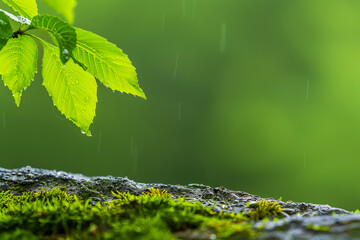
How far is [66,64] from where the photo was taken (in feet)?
3.53

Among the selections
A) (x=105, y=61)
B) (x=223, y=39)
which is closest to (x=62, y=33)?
(x=105, y=61)

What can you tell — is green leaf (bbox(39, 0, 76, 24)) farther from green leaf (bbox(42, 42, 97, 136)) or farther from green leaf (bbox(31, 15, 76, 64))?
green leaf (bbox(42, 42, 97, 136))

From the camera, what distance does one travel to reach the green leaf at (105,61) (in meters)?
1.02

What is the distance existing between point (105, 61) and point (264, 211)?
581mm

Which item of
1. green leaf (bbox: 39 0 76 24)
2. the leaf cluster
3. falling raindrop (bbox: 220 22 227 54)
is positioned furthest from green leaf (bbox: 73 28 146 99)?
falling raindrop (bbox: 220 22 227 54)

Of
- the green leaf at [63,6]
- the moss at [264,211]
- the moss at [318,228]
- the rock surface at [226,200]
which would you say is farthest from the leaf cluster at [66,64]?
the moss at [318,228]

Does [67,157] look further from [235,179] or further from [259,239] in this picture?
[259,239]

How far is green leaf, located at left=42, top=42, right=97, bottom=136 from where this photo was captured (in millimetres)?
1066

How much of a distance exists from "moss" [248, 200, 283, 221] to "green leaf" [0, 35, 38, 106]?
704mm

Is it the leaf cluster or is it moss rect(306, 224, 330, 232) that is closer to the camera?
moss rect(306, 224, 330, 232)

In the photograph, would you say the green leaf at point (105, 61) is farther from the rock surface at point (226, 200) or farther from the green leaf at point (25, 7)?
the rock surface at point (226, 200)

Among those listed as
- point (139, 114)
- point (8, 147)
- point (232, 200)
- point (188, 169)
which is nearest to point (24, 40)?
point (232, 200)

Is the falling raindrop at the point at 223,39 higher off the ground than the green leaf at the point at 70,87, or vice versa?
the falling raindrop at the point at 223,39

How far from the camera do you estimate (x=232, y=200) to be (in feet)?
3.90
